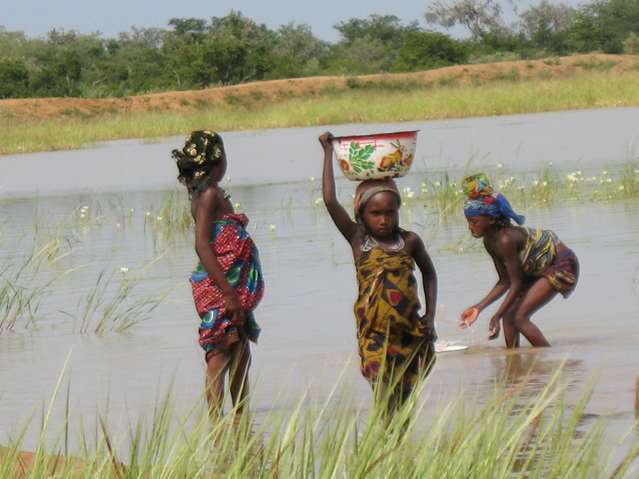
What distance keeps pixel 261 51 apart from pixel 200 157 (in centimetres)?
5984

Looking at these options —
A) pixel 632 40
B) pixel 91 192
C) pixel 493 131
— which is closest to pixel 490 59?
pixel 632 40

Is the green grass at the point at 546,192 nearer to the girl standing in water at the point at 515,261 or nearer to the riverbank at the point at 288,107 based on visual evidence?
the girl standing in water at the point at 515,261

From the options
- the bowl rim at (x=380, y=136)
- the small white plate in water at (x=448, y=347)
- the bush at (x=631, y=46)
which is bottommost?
the small white plate in water at (x=448, y=347)

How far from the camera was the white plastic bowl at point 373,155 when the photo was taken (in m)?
5.79

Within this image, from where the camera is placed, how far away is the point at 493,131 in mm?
30594

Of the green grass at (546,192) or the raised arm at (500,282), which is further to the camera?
the green grass at (546,192)

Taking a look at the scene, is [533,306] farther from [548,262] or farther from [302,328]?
[302,328]

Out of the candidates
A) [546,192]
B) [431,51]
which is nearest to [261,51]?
[431,51]

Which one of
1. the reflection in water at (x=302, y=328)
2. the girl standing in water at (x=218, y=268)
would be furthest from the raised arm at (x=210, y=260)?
the reflection in water at (x=302, y=328)

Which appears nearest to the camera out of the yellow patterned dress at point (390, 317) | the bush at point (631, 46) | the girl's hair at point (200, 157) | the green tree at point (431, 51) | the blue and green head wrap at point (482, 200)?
the yellow patterned dress at point (390, 317)

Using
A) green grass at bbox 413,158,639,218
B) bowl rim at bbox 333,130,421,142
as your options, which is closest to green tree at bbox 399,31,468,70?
green grass at bbox 413,158,639,218

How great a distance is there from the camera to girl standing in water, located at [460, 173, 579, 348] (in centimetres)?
749

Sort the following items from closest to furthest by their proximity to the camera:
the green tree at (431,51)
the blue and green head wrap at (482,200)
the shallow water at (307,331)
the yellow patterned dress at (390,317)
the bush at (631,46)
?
the yellow patterned dress at (390,317)
the shallow water at (307,331)
the blue and green head wrap at (482,200)
the bush at (631,46)
the green tree at (431,51)

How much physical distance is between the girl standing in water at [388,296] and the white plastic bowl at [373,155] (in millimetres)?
93
